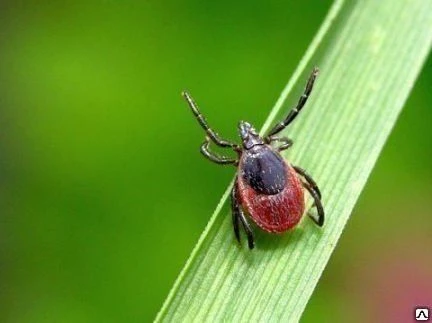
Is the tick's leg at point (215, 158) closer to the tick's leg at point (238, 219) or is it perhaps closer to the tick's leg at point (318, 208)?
the tick's leg at point (238, 219)

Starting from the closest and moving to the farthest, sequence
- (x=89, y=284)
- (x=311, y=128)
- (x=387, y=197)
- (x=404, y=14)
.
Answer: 1. (x=311, y=128)
2. (x=404, y=14)
3. (x=89, y=284)
4. (x=387, y=197)

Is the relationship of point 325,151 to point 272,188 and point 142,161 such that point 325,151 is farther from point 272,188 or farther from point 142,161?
point 142,161

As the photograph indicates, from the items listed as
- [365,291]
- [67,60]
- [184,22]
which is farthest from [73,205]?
[365,291]

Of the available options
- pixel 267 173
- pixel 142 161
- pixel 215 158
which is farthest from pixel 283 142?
pixel 142 161

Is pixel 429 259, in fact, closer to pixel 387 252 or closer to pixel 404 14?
pixel 387 252

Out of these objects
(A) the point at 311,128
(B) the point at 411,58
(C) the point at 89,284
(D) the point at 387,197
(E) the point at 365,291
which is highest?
(B) the point at 411,58

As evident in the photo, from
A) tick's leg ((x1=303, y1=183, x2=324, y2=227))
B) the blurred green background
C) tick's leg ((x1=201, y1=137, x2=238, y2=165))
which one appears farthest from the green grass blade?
the blurred green background

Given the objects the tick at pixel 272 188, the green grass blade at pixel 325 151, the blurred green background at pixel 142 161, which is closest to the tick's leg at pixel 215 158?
the tick at pixel 272 188
